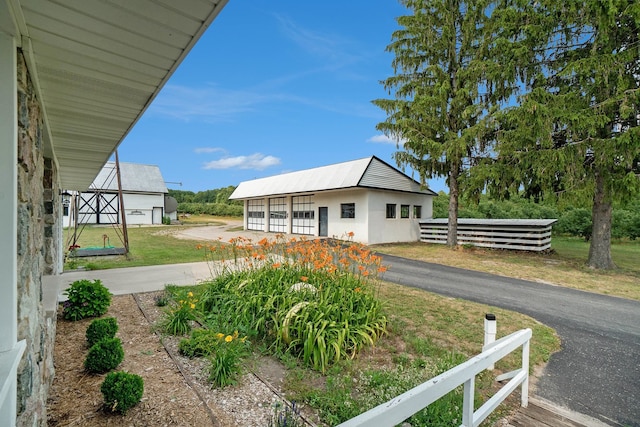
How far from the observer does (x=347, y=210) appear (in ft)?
51.4

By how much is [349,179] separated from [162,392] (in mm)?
12941

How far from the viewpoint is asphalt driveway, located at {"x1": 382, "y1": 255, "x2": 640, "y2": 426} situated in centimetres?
290

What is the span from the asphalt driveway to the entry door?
822cm

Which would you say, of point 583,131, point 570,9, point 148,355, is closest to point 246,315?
point 148,355

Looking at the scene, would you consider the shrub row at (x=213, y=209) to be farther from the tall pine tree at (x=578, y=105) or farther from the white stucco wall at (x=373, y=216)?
the tall pine tree at (x=578, y=105)

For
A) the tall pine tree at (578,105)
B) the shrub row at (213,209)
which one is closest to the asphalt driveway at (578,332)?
the tall pine tree at (578,105)

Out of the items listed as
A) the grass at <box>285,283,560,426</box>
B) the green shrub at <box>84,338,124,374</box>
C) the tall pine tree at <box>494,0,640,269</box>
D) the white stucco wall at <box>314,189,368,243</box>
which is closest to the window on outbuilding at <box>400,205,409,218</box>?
the white stucco wall at <box>314,189,368,243</box>

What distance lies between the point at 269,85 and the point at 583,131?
12.4 meters

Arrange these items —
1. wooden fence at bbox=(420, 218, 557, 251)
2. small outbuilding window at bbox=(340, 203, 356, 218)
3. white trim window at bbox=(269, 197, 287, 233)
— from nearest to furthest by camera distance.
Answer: wooden fence at bbox=(420, 218, 557, 251)
small outbuilding window at bbox=(340, 203, 356, 218)
white trim window at bbox=(269, 197, 287, 233)

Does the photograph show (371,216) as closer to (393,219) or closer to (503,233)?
(393,219)

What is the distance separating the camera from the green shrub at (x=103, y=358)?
292 centimetres

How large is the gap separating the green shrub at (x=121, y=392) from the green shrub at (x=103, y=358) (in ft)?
2.14

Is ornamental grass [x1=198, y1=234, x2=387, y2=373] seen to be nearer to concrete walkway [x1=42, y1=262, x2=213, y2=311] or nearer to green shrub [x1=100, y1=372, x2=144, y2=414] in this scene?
green shrub [x1=100, y1=372, x2=144, y2=414]

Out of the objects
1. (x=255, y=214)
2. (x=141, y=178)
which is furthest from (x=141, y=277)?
(x=141, y=178)
